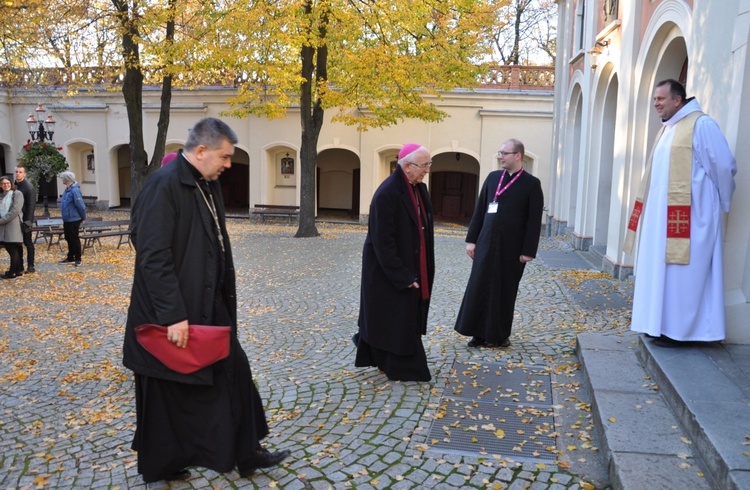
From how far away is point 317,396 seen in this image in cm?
477

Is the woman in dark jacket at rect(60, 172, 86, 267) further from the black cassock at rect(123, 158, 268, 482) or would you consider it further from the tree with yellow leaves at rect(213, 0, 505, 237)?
the black cassock at rect(123, 158, 268, 482)

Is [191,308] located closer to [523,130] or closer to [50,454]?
[50,454]

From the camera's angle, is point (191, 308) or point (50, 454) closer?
point (191, 308)

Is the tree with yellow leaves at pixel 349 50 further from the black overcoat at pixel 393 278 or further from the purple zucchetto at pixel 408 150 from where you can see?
the black overcoat at pixel 393 278

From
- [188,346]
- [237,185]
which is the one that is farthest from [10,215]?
[237,185]

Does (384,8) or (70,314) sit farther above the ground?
(384,8)

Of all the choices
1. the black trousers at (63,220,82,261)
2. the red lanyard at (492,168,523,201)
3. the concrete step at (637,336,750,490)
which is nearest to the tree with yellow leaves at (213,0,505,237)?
the black trousers at (63,220,82,261)

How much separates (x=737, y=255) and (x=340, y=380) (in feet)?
11.2

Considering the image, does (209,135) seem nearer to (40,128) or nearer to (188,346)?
(188,346)

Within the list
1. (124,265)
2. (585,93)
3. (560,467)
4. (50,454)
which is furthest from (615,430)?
(585,93)

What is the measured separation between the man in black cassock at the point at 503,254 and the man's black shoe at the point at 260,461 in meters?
2.83

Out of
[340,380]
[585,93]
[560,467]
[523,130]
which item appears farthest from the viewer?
[523,130]

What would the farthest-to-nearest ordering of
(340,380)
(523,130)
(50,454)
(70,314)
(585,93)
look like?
(523,130) < (585,93) < (70,314) < (340,380) < (50,454)

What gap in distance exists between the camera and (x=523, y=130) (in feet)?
74.0
